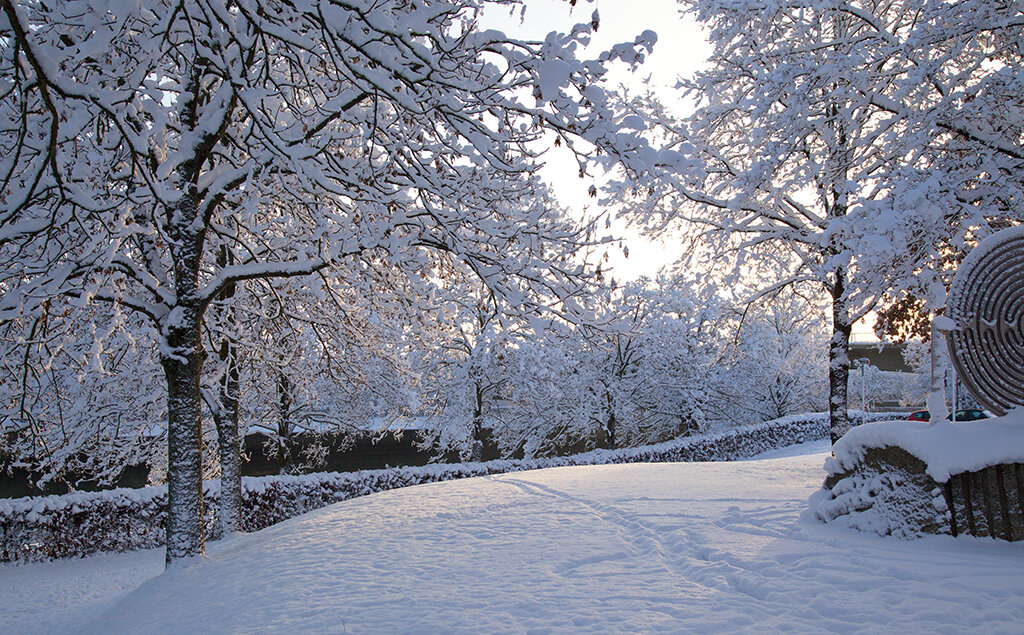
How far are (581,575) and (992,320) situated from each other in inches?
194

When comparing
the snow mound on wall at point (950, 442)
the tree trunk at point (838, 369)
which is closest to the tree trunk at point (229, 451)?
the snow mound on wall at point (950, 442)

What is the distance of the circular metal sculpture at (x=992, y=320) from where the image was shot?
5727mm

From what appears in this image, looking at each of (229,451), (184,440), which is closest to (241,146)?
(184,440)

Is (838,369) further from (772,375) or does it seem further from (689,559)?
(772,375)

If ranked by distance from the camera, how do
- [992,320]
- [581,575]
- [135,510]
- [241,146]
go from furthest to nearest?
1. [135,510]
2. [241,146]
3. [992,320]
4. [581,575]

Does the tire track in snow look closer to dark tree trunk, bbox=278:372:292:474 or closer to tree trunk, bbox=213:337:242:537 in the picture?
tree trunk, bbox=213:337:242:537

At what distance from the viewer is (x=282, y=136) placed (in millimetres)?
5988

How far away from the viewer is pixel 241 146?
23.9ft

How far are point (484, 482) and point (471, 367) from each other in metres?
9.85

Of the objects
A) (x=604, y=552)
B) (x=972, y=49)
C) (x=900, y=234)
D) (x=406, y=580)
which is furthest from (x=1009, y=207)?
(x=406, y=580)

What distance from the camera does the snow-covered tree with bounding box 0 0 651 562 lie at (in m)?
4.38

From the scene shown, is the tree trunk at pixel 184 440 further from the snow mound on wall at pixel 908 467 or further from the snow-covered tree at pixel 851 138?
the snow mound on wall at pixel 908 467

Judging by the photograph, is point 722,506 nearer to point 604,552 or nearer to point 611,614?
point 604,552

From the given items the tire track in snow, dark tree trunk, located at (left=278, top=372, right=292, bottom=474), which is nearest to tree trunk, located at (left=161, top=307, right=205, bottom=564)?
the tire track in snow
